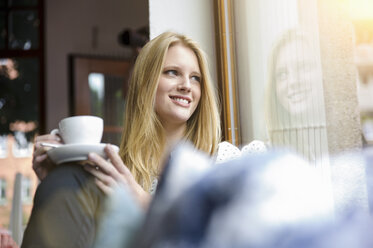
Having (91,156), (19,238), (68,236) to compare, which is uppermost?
(91,156)

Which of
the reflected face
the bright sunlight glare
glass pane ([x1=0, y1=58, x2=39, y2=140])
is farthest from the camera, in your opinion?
glass pane ([x1=0, y1=58, x2=39, y2=140])

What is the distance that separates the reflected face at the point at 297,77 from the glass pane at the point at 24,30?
3323 millimetres

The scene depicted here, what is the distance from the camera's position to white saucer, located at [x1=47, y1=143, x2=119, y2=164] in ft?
2.84

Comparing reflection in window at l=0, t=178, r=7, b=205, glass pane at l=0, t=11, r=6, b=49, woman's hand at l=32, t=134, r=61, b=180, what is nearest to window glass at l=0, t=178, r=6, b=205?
reflection in window at l=0, t=178, r=7, b=205

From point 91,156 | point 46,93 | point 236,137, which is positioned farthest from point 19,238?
point 46,93

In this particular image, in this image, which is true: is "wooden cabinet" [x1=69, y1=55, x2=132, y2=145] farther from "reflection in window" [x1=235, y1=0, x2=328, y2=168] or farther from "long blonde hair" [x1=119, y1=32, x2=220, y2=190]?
"long blonde hair" [x1=119, y1=32, x2=220, y2=190]

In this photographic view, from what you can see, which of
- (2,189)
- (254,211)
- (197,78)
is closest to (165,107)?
(197,78)

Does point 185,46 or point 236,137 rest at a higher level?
point 185,46

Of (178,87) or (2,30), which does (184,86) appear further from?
(2,30)

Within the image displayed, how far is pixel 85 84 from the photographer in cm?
449

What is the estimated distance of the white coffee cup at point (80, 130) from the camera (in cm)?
96

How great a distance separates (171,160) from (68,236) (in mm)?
529

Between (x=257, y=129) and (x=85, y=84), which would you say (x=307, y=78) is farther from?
(x=85, y=84)

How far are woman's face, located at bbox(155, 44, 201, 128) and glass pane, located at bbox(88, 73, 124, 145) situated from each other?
300 cm
